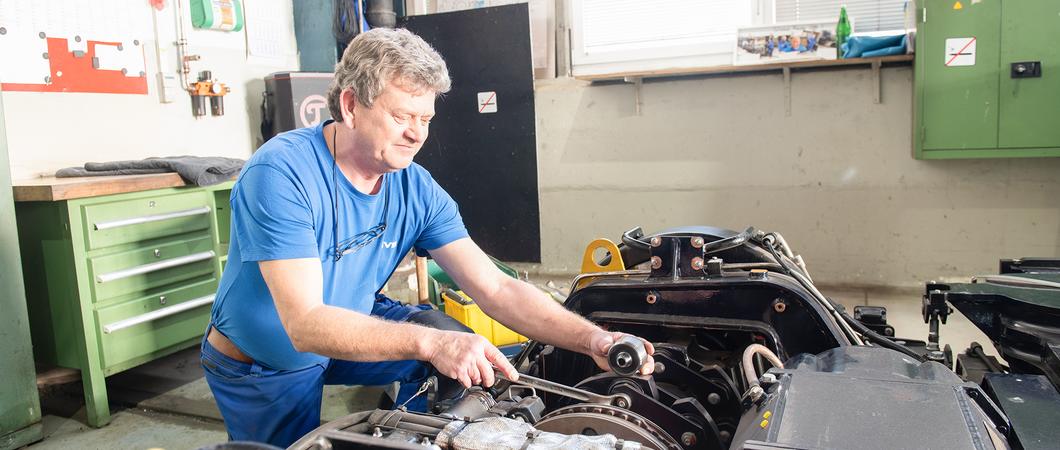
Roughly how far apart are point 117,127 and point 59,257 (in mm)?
1054

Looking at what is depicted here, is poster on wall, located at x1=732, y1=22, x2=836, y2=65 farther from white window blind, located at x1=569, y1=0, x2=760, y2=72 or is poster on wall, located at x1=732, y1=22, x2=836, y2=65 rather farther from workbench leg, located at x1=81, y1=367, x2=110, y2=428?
workbench leg, located at x1=81, y1=367, x2=110, y2=428

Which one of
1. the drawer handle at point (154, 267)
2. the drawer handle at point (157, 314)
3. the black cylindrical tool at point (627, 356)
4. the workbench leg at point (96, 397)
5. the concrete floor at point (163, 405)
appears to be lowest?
the concrete floor at point (163, 405)

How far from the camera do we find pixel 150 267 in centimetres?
307

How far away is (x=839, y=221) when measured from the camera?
15.2ft

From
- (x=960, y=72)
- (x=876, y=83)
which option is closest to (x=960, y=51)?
(x=960, y=72)

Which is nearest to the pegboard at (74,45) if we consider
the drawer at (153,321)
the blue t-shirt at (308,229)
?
the drawer at (153,321)

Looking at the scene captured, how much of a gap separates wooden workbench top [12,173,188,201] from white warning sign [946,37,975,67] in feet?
12.5

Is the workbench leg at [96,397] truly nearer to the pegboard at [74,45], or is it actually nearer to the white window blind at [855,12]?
the pegboard at [74,45]

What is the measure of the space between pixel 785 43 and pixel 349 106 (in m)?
3.15

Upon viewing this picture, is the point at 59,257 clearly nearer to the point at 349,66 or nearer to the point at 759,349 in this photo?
the point at 349,66

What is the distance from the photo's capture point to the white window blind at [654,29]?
15.2 ft

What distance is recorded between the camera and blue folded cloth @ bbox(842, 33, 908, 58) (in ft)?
13.4

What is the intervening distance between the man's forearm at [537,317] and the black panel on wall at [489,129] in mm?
3324

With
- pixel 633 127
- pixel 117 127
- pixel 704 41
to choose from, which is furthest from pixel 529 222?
pixel 117 127
